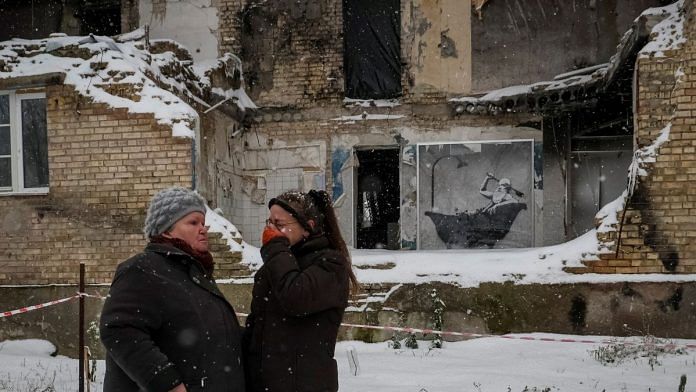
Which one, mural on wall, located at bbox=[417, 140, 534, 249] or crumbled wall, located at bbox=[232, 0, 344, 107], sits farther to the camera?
crumbled wall, located at bbox=[232, 0, 344, 107]

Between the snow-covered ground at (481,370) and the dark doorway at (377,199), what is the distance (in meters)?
4.39

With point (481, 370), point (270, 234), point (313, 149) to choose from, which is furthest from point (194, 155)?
point (270, 234)

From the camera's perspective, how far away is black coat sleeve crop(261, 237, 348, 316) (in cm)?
255

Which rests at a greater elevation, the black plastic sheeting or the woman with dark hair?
the black plastic sheeting

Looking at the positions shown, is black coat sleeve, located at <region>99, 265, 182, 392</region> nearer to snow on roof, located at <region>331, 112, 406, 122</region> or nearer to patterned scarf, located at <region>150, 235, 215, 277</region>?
patterned scarf, located at <region>150, 235, 215, 277</region>

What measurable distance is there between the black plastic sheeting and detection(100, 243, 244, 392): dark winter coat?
9.20 meters

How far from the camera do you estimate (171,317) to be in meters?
2.34

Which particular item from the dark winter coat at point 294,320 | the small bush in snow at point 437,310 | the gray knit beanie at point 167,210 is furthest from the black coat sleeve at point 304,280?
the small bush in snow at point 437,310

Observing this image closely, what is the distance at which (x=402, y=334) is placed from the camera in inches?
292

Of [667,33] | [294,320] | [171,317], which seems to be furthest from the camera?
[667,33]

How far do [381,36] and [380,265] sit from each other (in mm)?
5326

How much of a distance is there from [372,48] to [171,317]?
9662 millimetres

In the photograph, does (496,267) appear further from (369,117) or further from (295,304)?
(295,304)

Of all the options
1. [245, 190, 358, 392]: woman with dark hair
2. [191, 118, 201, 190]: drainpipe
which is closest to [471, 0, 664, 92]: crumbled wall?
[191, 118, 201, 190]: drainpipe
